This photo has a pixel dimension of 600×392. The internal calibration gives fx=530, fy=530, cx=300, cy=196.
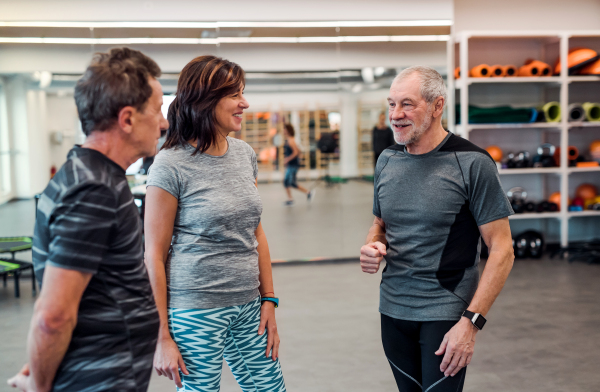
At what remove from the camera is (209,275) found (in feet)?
5.02

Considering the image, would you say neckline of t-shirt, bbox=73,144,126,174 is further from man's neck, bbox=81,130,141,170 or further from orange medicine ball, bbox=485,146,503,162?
orange medicine ball, bbox=485,146,503,162

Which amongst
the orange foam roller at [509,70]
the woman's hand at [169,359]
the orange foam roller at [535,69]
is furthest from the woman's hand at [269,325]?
the orange foam roller at [535,69]

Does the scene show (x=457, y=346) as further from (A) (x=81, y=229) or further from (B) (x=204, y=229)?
(A) (x=81, y=229)

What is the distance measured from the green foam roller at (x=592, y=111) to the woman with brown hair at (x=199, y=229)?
226 inches

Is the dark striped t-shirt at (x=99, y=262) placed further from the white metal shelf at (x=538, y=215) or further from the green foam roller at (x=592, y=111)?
the green foam roller at (x=592, y=111)

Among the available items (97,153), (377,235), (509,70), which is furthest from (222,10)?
(97,153)

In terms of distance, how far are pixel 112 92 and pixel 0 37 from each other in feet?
17.9

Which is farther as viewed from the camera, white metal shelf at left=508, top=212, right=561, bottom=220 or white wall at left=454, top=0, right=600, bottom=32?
white wall at left=454, top=0, right=600, bottom=32

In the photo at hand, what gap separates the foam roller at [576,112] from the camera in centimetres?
608

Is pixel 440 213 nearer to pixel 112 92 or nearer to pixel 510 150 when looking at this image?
pixel 112 92

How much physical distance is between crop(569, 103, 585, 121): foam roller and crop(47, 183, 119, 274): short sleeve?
245 inches

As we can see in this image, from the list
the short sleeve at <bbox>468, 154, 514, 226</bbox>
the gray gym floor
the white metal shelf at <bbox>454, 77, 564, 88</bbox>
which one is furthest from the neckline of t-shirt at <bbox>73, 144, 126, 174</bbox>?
the white metal shelf at <bbox>454, 77, 564, 88</bbox>

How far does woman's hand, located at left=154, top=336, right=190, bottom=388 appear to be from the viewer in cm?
148

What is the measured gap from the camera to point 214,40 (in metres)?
5.82
